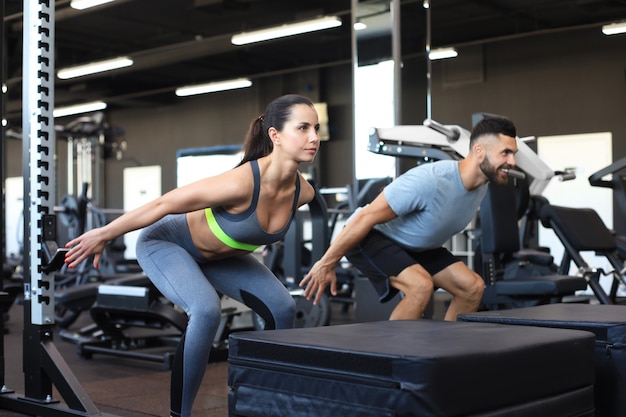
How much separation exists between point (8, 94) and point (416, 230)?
12907mm

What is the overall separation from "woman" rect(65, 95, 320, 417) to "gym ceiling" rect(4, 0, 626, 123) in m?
6.73

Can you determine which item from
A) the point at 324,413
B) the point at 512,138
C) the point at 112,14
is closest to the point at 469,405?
the point at 324,413

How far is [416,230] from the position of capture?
3.05 metres

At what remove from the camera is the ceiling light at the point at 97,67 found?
1261cm

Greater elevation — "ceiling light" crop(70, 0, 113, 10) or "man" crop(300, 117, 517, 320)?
"ceiling light" crop(70, 0, 113, 10)

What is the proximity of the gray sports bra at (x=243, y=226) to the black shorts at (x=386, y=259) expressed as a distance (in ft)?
2.40

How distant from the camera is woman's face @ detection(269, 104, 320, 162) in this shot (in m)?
2.35

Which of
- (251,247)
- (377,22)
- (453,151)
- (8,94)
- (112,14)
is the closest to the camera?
(251,247)

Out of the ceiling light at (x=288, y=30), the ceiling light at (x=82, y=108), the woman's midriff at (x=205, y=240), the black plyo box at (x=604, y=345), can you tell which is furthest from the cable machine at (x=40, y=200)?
the ceiling light at (x=82, y=108)

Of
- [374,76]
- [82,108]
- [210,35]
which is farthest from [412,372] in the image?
[82,108]

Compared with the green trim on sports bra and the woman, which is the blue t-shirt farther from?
the green trim on sports bra

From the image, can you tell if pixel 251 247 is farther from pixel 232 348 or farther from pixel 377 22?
pixel 377 22

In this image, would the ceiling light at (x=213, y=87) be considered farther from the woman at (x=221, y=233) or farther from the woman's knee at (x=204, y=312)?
the woman's knee at (x=204, y=312)

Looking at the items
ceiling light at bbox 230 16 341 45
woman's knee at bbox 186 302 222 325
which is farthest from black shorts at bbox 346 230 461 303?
ceiling light at bbox 230 16 341 45
